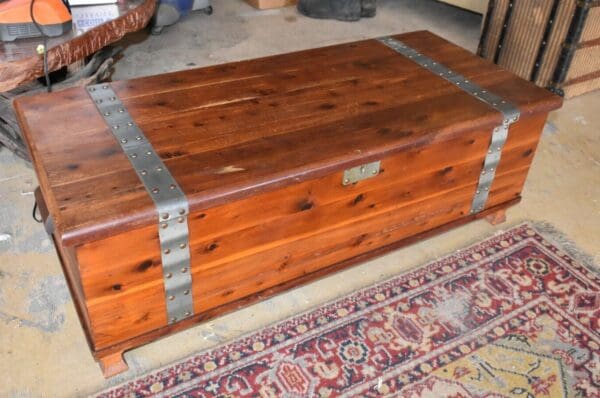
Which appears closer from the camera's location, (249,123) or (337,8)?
(249,123)

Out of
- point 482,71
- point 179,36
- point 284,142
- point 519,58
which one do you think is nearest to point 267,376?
point 284,142

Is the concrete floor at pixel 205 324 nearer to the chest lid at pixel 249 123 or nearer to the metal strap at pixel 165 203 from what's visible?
the metal strap at pixel 165 203

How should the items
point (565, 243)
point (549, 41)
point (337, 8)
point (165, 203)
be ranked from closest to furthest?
point (165, 203), point (565, 243), point (549, 41), point (337, 8)

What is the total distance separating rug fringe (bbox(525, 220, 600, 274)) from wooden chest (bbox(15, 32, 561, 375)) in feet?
0.58

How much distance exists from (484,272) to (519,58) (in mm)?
1337

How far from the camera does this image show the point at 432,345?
4.42ft

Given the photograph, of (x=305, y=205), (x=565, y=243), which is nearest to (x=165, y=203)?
(x=305, y=205)

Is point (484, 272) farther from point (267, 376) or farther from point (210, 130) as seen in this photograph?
point (210, 130)

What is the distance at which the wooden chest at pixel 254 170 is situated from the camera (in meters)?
1.08

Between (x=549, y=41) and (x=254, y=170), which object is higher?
(x=254, y=170)

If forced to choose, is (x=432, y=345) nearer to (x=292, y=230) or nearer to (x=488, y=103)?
(x=292, y=230)

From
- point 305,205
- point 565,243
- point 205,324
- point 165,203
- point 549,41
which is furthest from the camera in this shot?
point 549,41

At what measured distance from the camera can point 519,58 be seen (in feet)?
8.23

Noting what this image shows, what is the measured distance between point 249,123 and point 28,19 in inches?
28.0
